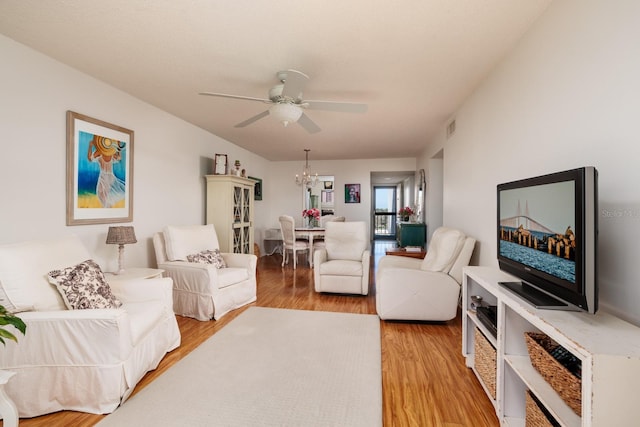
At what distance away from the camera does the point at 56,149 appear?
2467 mm

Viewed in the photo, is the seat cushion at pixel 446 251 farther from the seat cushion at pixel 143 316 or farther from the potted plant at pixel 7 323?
Answer: the potted plant at pixel 7 323

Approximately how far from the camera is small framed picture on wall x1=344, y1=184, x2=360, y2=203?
7418mm

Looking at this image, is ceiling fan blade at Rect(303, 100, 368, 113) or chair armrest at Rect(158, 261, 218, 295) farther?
chair armrest at Rect(158, 261, 218, 295)

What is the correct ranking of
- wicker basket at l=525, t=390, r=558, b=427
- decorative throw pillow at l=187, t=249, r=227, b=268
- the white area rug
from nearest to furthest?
1. wicker basket at l=525, t=390, r=558, b=427
2. the white area rug
3. decorative throw pillow at l=187, t=249, r=227, b=268

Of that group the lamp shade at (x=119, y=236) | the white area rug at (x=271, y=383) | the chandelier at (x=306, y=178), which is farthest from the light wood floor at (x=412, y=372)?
the chandelier at (x=306, y=178)

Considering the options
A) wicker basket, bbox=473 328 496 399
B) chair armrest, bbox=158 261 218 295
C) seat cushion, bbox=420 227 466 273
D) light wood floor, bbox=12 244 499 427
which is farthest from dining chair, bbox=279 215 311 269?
wicker basket, bbox=473 328 496 399

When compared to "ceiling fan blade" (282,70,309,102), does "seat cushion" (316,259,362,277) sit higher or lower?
lower

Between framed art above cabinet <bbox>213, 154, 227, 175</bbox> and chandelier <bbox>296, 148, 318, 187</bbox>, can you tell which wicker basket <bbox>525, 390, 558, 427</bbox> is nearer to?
framed art above cabinet <bbox>213, 154, 227, 175</bbox>

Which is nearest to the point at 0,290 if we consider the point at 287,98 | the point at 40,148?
the point at 40,148

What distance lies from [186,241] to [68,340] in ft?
5.91

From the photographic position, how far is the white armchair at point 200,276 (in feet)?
10.2

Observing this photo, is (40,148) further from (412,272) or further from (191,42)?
(412,272)

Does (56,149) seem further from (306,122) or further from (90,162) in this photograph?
(306,122)

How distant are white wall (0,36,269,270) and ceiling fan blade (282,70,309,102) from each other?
6.14ft
